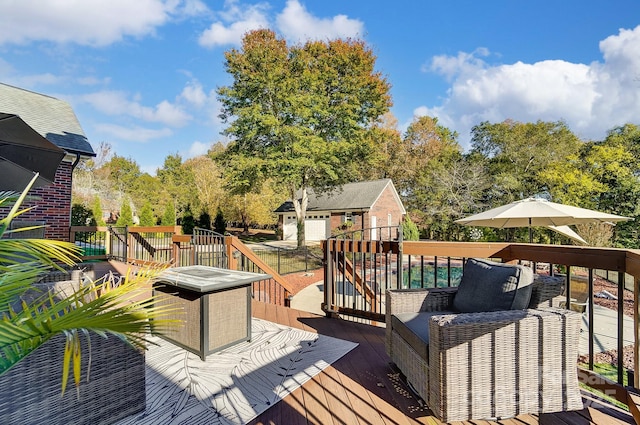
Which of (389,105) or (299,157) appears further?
(389,105)

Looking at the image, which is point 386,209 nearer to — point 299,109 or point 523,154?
point 523,154

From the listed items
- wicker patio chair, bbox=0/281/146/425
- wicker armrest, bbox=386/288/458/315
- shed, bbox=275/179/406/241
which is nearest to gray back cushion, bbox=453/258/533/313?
wicker armrest, bbox=386/288/458/315

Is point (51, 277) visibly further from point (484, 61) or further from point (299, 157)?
point (484, 61)

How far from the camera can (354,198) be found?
67.7ft

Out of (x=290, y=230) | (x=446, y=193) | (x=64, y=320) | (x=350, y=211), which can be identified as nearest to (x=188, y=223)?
(x=290, y=230)

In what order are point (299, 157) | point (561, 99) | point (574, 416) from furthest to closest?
point (561, 99) < point (299, 157) < point (574, 416)

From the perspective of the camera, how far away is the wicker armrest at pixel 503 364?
174 centimetres

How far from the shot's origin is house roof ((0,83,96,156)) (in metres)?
7.33

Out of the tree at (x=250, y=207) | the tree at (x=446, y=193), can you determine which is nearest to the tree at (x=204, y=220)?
the tree at (x=250, y=207)

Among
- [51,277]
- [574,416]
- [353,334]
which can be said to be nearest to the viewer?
[574,416]

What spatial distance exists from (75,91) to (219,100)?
Result: 580 cm

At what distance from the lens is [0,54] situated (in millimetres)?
9719

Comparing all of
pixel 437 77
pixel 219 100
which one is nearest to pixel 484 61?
pixel 437 77

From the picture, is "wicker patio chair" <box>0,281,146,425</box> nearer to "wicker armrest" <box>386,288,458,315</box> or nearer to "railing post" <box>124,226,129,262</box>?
"wicker armrest" <box>386,288,458,315</box>
